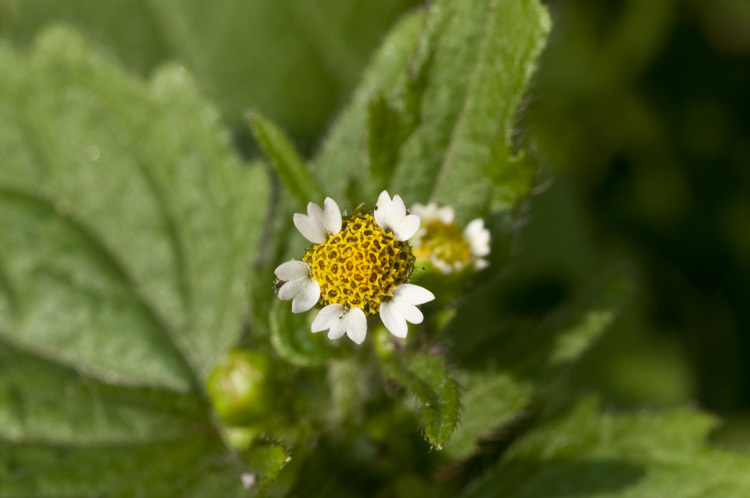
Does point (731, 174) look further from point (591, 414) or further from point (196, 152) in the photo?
point (196, 152)

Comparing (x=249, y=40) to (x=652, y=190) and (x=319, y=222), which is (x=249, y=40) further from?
(x=652, y=190)

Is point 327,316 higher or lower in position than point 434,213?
lower

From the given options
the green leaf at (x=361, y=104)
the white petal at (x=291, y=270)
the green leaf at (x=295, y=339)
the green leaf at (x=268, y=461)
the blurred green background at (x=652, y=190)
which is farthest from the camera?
the blurred green background at (x=652, y=190)

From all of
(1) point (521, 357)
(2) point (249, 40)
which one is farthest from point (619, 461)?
(2) point (249, 40)

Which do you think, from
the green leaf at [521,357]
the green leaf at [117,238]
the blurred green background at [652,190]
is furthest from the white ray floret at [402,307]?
the blurred green background at [652,190]

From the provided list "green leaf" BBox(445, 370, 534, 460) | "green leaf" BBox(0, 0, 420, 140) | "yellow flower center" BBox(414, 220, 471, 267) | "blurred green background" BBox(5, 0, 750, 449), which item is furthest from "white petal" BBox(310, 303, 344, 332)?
"blurred green background" BBox(5, 0, 750, 449)

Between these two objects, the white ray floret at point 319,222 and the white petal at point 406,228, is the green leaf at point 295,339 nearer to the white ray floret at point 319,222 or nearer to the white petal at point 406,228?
the white ray floret at point 319,222
